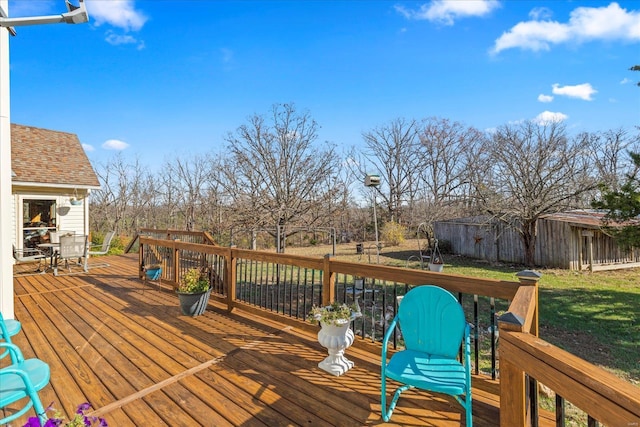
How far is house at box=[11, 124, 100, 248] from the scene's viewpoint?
28.1ft

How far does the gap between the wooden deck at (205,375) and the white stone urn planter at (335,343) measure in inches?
2.5

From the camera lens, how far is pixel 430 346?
7.59 ft

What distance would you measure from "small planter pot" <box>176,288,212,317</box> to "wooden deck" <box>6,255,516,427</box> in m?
0.11

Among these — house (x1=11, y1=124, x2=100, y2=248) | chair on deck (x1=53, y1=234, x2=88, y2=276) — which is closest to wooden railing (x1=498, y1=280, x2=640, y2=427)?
chair on deck (x1=53, y1=234, x2=88, y2=276)

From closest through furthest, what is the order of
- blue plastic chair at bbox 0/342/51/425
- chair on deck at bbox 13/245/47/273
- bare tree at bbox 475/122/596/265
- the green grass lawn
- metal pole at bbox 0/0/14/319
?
blue plastic chair at bbox 0/342/51/425, metal pole at bbox 0/0/14/319, the green grass lawn, chair on deck at bbox 13/245/47/273, bare tree at bbox 475/122/596/265

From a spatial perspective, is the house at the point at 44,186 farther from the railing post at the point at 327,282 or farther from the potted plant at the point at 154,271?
the railing post at the point at 327,282

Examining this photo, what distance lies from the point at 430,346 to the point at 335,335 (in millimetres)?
866

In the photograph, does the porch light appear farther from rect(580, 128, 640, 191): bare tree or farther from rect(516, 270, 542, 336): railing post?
rect(580, 128, 640, 191): bare tree

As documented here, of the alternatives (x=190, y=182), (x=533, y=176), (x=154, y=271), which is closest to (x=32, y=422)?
(x=154, y=271)

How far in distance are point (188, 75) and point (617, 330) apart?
13.2 metres

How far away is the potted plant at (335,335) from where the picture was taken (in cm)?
279

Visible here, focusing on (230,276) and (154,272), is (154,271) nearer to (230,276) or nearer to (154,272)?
(154,272)

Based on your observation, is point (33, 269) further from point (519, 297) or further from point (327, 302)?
point (519, 297)

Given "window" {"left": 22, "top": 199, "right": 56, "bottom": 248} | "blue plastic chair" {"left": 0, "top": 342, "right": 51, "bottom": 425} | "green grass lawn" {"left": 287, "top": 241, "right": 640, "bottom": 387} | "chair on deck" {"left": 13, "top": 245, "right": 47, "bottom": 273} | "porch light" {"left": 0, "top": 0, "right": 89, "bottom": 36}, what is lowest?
"green grass lawn" {"left": 287, "top": 241, "right": 640, "bottom": 387}
